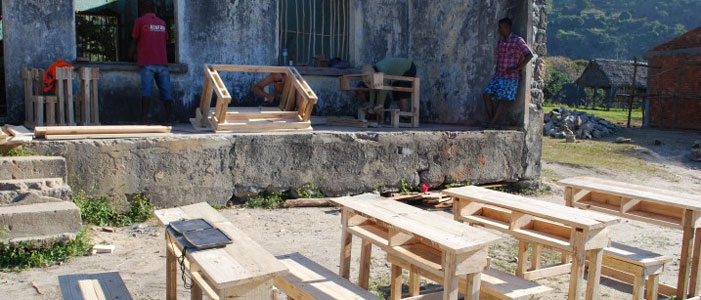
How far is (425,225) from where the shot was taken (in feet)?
12.0

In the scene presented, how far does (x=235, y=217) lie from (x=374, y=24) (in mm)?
5019

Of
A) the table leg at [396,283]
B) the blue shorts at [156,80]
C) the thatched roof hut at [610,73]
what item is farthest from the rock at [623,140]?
the thatched roof hut at [610,73]

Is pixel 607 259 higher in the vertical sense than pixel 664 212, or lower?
lower

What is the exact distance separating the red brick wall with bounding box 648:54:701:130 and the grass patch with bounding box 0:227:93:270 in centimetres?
1851

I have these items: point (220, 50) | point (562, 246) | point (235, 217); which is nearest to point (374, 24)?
point (220, 50)

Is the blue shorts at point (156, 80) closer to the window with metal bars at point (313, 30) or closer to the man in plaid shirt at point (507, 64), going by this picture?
the window with metal bars at point (313, 30)

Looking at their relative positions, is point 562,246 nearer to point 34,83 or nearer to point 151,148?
point 151,148

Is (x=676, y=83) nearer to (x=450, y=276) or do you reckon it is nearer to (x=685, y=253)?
(x=685, y=253)

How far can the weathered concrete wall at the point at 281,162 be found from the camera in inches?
233

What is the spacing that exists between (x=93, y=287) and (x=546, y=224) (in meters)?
3.03

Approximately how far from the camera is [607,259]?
183 inches

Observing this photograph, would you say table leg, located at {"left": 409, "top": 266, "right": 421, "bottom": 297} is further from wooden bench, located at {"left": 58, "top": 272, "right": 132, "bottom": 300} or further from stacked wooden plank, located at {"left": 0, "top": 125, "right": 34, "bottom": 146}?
stacked wooden plank, located at {"left": 0, "top": 125, "right": 34, "bottom": 146}

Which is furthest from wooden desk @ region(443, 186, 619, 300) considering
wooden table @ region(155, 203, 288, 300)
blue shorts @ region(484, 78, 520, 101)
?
blue shorts @ region(484, 78, 520, 101)

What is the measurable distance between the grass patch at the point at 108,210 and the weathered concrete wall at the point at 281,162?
0.09m
